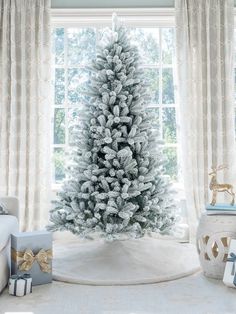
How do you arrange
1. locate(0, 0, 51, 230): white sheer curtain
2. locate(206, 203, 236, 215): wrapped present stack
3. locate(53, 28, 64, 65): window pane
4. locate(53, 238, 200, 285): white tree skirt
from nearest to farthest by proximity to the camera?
locate(53, 238, 200, 285): white tree skirt
locate(206, 203, 236, 215): wrapped present stack
locate(0, 0, 51, 230): white sheer curtain
locate(53, 28, 64, 65): window pane

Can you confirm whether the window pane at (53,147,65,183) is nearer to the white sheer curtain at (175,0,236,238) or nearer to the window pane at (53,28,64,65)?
the window pane at (53,28,64,65)

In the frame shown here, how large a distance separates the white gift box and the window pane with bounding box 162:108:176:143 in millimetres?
1807

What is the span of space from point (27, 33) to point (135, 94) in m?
1.43

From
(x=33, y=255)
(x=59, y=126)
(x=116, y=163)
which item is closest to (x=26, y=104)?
(x=59, y=126)

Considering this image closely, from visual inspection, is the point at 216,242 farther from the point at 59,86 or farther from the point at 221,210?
the point at 59,86

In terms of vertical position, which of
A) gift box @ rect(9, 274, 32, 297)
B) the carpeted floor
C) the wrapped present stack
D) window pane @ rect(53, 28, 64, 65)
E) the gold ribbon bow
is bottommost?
the carpeted floor

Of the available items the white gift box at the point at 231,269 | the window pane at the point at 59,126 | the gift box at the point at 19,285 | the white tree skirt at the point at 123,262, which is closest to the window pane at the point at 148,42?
the window pane at the point at 59,126

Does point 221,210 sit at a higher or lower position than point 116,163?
Answer: lower

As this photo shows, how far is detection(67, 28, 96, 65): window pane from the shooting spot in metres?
4.62

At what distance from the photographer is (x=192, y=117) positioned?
4312 mm

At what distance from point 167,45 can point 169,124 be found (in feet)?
2.61

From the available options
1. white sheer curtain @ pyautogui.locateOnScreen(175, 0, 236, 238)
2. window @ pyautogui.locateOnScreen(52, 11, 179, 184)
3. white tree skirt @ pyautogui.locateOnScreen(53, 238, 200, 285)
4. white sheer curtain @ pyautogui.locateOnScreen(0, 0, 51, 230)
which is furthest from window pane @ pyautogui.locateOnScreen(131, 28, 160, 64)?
white tree skirt @ pyautogui.locateOnScreen(53, 238, 200, 285)

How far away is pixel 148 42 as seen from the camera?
4641 millimetres

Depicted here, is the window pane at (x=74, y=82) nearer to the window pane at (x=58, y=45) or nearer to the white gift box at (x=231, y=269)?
the window pane at (x=58, y=45)
